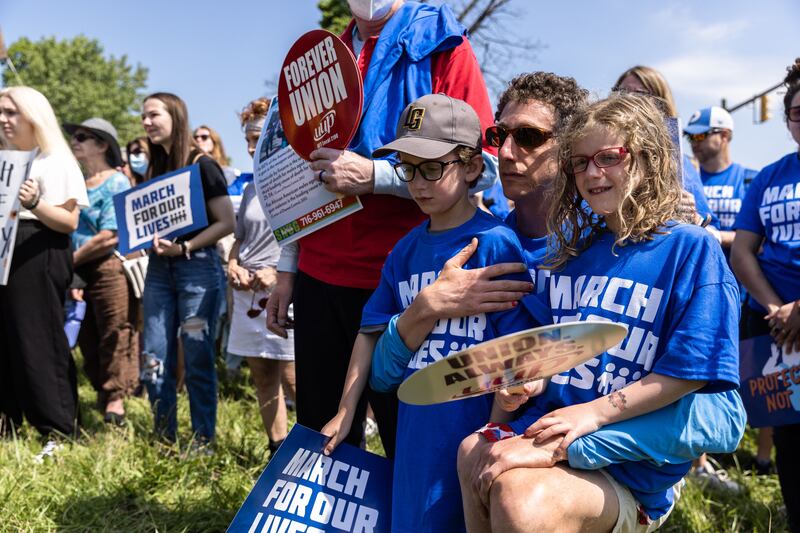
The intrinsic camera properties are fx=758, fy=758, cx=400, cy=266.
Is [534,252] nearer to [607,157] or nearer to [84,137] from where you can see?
[607,157]

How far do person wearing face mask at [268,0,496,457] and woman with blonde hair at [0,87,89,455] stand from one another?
7.99ft

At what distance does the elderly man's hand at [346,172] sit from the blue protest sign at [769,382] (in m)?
1.89

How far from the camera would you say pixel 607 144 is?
1840 mm

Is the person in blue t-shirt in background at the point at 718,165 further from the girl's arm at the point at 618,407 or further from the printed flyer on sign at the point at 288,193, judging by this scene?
the girl's arm at the point at 618,407

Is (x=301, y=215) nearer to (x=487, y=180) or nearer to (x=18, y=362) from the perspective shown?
(x=487, y=180)

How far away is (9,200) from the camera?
4.21 meters

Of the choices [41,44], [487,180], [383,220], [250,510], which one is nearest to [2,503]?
[250,510]

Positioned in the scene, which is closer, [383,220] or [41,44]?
[383,220]

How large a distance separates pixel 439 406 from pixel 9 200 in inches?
128

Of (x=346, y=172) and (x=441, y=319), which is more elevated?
(x=346, y=172)

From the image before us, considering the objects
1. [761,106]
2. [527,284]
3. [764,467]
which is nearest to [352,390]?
[527,284]

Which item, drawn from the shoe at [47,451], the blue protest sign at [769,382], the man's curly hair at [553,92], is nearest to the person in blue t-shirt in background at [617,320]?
the man's curly hair at [553,92]

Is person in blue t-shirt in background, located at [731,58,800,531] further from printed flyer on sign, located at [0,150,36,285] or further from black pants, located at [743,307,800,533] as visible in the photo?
printed flyer on sign, located at [0,150,36,285]

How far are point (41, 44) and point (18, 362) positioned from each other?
56.5m
